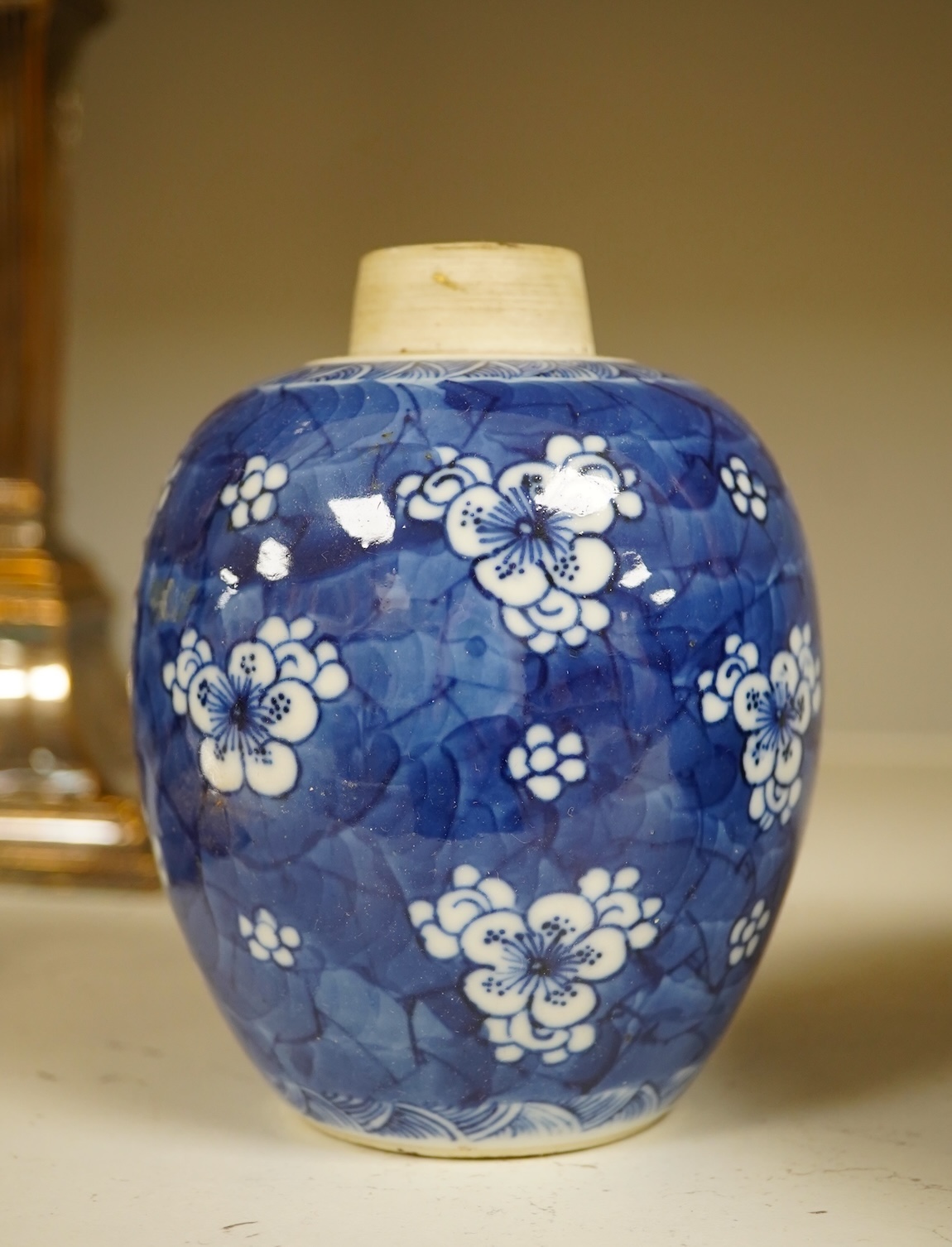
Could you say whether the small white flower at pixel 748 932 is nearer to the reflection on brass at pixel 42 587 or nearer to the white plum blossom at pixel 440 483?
the white plum blossom at pixel 440 483

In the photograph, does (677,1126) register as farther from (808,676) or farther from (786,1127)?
(808,676)

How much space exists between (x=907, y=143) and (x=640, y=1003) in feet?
3.63

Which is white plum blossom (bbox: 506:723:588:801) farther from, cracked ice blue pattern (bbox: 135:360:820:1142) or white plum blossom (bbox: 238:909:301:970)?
white plum blossom (bbox: 238:909:301:970)

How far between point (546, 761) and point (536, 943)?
0.09m

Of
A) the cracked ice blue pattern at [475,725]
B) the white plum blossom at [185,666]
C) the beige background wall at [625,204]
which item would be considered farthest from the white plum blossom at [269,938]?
the beige background wall at [625,204]

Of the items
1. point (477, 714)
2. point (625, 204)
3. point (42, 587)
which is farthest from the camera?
point (625, 204)

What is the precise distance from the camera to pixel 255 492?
0.79m

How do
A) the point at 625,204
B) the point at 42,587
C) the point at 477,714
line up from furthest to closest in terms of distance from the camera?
the point at 625,204 < the point at 42,587 < the point at 477,714

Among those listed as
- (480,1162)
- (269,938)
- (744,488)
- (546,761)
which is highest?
(744,488)

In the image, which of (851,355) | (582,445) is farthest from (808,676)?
(851,355)

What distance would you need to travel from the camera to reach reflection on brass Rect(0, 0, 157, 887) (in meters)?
1.42

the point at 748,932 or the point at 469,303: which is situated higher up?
the point at 469,303

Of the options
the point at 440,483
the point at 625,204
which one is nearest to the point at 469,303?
the point at 440,483

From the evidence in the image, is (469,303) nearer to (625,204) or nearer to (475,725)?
(475,725)
